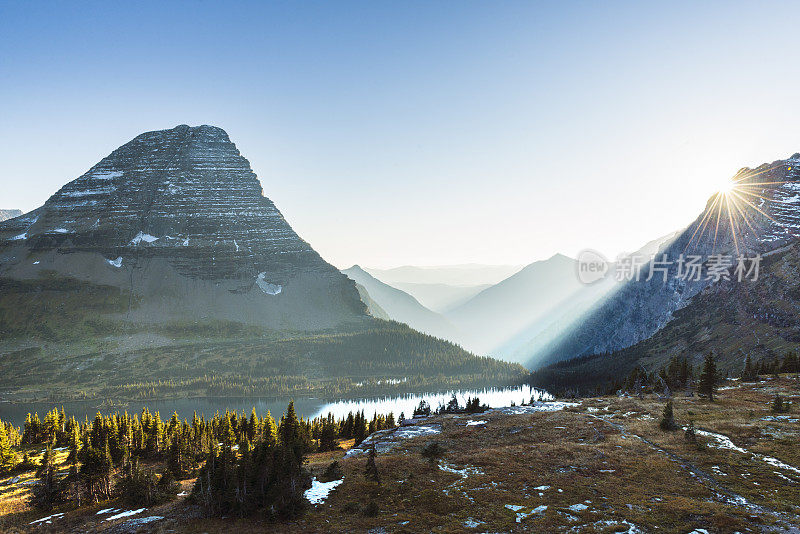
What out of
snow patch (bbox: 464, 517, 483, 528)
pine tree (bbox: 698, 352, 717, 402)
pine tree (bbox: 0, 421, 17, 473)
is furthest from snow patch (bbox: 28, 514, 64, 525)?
pine tree (bbox: 698, 352, 717, 402)

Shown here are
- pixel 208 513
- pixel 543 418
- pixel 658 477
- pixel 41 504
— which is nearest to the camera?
pixel 658 477

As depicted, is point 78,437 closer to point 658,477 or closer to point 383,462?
point 383,462

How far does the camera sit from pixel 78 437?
119938 mm

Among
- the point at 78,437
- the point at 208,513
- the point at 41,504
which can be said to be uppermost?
the point at 208,513

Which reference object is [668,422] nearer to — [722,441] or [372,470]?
[722,441]

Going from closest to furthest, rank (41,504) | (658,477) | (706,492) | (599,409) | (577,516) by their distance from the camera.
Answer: (577,516)
(706,492)
(658,477)
(41,504)
(599,409)

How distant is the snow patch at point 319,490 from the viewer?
4509 centimetres

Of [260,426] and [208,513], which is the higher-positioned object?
[208,513]

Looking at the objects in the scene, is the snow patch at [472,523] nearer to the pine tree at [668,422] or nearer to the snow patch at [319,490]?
the snow patch at [319,490]

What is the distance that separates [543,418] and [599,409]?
54.8 feet

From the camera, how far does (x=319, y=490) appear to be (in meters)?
48.1

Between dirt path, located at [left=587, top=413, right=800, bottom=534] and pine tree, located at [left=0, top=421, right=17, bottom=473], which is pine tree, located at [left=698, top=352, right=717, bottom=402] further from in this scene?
pine tree, located at [left=0, top=421, right=17, bottom=473]

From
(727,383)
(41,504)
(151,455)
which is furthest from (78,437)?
(727,383)

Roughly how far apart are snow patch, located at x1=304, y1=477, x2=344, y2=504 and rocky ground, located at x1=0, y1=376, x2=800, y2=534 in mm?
542
